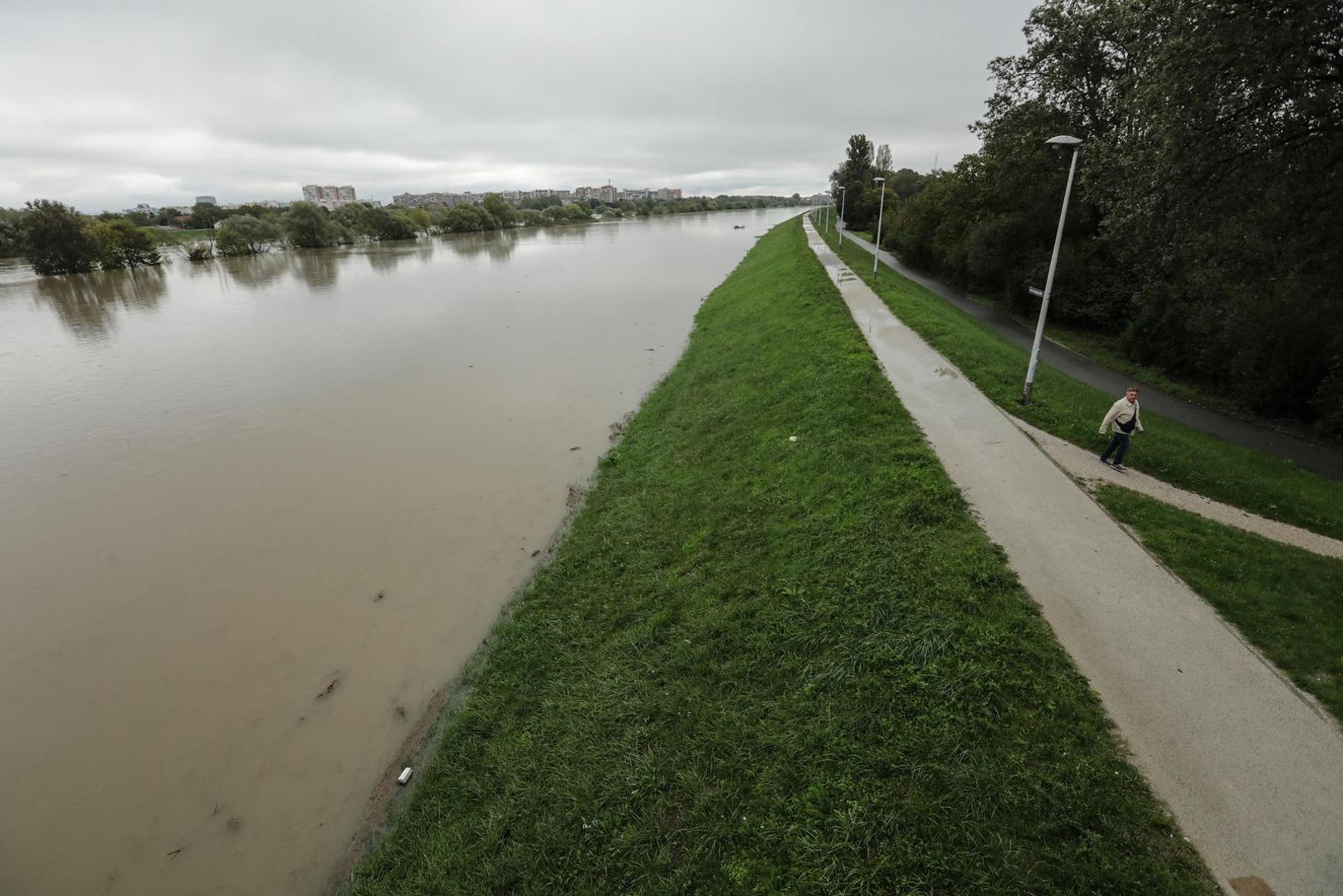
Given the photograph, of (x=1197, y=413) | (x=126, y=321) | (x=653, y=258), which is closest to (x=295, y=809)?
(x=1197, y=413)

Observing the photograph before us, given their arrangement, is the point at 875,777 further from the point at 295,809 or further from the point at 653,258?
the point at 653,258

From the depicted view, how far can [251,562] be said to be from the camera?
11336mm

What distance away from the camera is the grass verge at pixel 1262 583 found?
6207 millimetres

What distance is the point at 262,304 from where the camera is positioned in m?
38.9

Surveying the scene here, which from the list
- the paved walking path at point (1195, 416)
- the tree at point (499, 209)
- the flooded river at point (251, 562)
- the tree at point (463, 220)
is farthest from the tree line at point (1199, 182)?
the tree at point (499, 209)

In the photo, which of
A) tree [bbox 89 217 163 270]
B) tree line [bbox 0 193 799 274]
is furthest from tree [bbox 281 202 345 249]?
tree [bbox 89 217 163 270]

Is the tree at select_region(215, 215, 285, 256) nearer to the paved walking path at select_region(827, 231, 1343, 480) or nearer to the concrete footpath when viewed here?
the paved walking path at select_region(827, 231, 1343, 480)

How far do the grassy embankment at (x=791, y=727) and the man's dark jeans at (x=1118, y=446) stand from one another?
359cm

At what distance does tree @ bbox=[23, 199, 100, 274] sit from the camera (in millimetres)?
55750

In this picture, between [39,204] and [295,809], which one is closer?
[295,809]

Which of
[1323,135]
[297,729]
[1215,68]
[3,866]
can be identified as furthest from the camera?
[1323,135]

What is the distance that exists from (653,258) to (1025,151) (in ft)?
125

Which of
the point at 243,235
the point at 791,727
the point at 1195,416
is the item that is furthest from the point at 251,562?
the point at 243,235

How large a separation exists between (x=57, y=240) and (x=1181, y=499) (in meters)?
87.1
